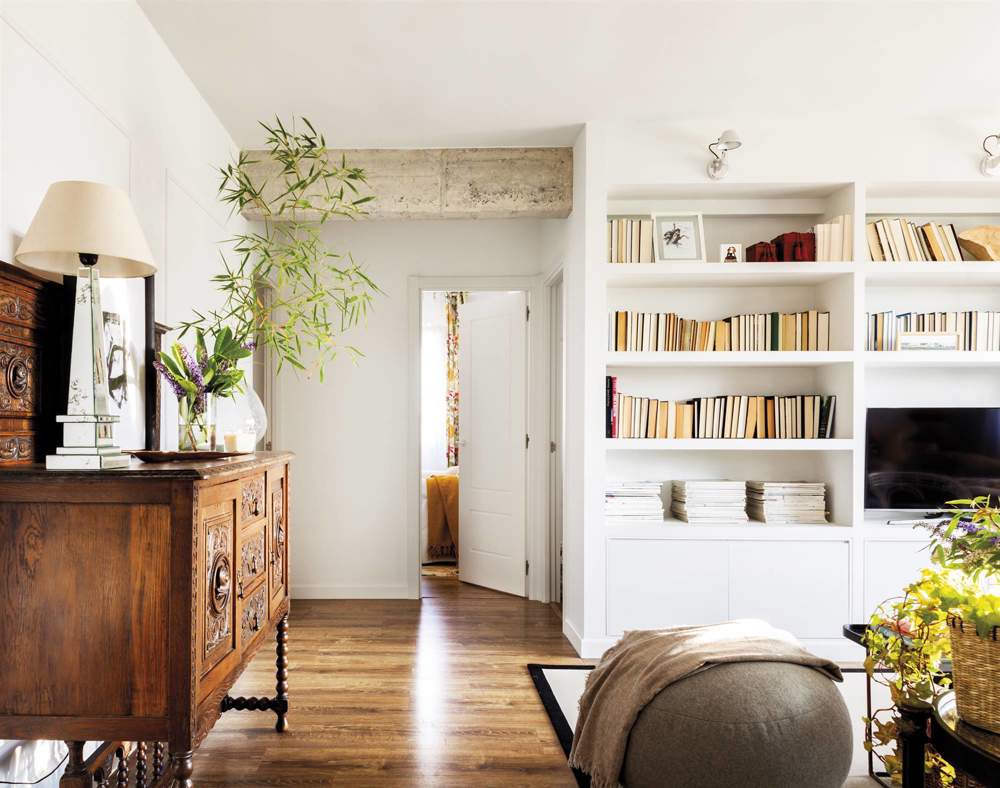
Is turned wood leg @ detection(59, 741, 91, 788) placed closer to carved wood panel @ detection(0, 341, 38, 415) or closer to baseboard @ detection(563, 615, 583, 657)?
carved wood panel @ detection(0, 341, 38, 415)

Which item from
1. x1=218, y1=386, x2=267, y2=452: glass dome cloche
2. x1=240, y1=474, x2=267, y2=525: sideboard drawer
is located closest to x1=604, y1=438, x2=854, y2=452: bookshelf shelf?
x1=218, y1=386, x2=267, y2=452: glass dome cloche

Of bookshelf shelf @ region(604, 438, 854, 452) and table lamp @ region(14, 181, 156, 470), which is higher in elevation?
table lamp @ region(14, 181, 156, 470)

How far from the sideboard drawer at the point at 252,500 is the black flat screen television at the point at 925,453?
3.06 meters

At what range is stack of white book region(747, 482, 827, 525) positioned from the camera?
3770 mm

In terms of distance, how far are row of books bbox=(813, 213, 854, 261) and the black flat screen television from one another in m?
0.83

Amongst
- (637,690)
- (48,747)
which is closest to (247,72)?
(48,747)

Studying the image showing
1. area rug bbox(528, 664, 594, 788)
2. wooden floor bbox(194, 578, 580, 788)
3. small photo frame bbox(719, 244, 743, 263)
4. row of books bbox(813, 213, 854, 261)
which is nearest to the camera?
wooden floor bbox(194, 578, 580, 788)

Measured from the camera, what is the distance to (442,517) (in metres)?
6.12

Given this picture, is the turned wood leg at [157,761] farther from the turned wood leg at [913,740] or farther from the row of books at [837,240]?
the row of books at [837,240]

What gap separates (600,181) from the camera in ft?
12.0

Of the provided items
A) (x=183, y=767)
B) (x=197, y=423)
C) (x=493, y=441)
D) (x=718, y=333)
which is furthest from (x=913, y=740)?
(x=493, y=441)

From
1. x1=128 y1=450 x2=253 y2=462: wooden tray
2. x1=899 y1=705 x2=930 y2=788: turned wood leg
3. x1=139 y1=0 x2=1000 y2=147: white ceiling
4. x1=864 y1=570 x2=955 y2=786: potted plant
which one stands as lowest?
x1=899 y1=705 x2=930 y2=788: turned wood leg

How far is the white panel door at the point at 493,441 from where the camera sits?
16.0 feet

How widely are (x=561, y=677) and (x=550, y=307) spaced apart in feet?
7.90
